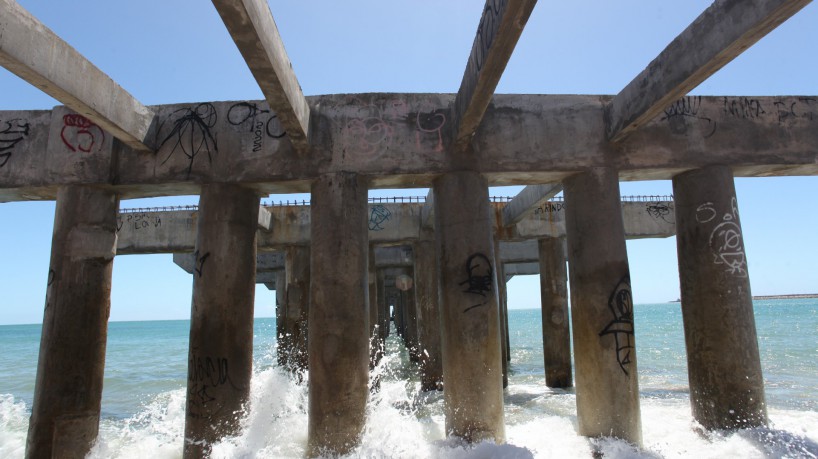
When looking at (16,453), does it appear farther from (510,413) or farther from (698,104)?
(698,104)

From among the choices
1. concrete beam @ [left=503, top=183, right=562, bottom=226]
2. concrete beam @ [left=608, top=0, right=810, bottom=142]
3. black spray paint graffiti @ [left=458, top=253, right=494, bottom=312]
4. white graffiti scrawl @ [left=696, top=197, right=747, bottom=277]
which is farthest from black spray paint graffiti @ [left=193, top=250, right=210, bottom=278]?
white graffiti scrawl @ [left=696, top=197, right=747, bottom=277]

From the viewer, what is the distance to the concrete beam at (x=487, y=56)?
13.2ft

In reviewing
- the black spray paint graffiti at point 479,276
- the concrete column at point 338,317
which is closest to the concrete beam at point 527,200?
the black spray paint graffiti at point 479,276

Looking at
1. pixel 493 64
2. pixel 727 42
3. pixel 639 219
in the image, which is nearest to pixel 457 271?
pixel 493 64

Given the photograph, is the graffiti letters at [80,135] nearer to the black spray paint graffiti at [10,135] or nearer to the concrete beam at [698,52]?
the black spray paint graffiti at [10,135]

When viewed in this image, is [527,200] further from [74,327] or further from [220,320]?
[74,327]

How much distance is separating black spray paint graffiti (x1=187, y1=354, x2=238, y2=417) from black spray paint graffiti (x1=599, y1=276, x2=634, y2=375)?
4664 mm

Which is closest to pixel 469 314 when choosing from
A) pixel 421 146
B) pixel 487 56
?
pixel 421 146

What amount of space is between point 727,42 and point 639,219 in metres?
8.53

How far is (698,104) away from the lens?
6727mm

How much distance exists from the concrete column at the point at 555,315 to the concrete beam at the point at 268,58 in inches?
321

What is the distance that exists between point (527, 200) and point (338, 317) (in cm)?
495

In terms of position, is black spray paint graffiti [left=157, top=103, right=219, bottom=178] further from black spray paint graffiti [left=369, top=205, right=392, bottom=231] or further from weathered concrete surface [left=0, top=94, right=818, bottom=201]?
black spray paint graffiti [left=369, top=205, right=392, bottom=231]

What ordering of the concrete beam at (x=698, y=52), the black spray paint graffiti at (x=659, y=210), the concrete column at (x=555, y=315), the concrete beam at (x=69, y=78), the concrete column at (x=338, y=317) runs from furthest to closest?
the black spray paint graffiti at (x=659, y=210) → the concrete column at (x=555, y=315) → the concrete column at (x=338, y=317) → the concrete beam at (x=69, y=78) → the concrete beam at (x=698, y=52)
